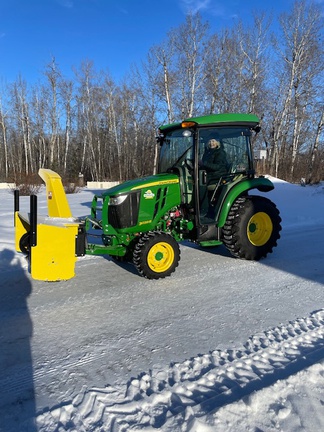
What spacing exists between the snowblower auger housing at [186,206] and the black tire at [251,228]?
2cm

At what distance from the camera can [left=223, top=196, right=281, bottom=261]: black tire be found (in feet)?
17.7

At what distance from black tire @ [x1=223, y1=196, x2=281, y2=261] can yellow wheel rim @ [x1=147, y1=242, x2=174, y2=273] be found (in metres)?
Result: 1.15

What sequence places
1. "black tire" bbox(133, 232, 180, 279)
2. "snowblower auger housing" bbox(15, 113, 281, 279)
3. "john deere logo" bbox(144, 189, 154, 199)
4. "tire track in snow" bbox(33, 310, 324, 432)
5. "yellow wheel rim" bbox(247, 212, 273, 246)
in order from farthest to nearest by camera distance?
"yellow wheel rim" bbox(247, 212, 273, 246)
"john deere logo" bbox(144, 189, 154, 199)
"snowblower auger housing" bbox(15, 113, 281, 279)
"black tire" bbox(133, 232, 180, 279)
"tire track in snow" bbox(33, 310, 324, 432)

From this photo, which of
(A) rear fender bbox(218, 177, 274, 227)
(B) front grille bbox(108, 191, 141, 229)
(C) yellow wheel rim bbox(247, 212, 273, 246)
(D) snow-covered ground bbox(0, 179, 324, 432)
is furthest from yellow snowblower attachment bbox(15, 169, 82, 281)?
(C) yellow wheel rim bbox(247, 212, 273, 246)

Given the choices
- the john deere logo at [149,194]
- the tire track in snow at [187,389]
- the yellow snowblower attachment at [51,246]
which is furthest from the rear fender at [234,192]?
the tire track in snow at [187,389]

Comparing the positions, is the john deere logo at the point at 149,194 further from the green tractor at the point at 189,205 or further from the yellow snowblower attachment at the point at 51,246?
the yellow snowblower attachment at the point at 51,246

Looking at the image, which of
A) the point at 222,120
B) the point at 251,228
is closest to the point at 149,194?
the point at 222,120

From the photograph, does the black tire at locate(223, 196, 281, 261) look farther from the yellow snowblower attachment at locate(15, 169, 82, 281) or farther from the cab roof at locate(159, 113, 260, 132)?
the yellow snowblower attachment at locate(15, 169, 82, 281)

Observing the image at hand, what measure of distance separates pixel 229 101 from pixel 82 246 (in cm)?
2343

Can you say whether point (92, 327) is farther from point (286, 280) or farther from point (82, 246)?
point (286, 280)

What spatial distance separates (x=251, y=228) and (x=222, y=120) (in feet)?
6.18

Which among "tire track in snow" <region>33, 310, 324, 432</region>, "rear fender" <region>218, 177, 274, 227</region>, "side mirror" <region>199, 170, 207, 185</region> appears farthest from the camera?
"rear fender" <region>218, 177, 274, 227</region>

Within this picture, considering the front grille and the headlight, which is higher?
the headlight

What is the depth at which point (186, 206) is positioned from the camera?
5.28 m
